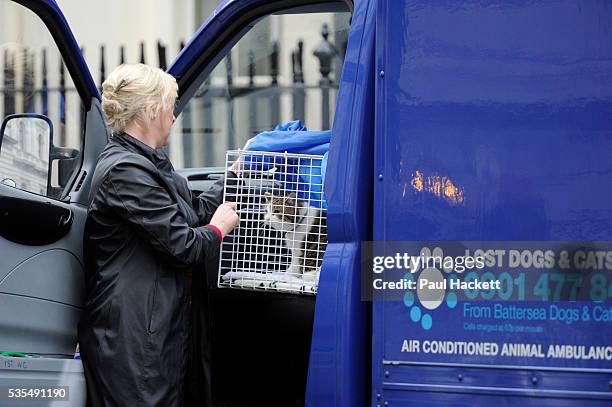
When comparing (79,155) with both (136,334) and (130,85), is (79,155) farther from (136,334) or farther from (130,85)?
(136,334)

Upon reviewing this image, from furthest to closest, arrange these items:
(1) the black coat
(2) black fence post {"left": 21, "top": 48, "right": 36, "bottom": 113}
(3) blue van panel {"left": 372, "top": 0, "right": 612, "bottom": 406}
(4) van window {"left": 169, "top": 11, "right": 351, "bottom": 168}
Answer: (4) van window {"left": 169, "top": 11, "right": 351, "bottom": 168}, (2) black fence post {"left": 21, "top": 48, "right": 36, "bottom": 113}, (1) the black coat, (3) blue van panel {"left": 372, "top": 0, "right": 612, "bottom": 406}

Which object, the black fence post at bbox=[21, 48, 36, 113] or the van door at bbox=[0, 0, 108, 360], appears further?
the black fence post at bbox=[21, 48, 36, 113]

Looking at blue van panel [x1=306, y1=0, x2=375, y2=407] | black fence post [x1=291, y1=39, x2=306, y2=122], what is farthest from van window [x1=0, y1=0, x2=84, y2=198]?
black fence post [x1=291, y1=39, x2=306, y2=122]

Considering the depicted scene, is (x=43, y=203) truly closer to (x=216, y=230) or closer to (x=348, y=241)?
(x=216, y=230)

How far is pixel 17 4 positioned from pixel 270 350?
1.73m

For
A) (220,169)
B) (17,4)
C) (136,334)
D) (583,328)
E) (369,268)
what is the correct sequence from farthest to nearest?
(220,169) → (17,4) → (136,334) → (369,268) → (583,328)

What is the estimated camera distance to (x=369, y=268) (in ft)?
8.82

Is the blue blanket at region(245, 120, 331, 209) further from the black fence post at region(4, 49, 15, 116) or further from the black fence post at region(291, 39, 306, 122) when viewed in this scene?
the black fence post at region(291, 39, 306, 122)

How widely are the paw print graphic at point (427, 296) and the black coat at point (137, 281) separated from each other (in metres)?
0.70

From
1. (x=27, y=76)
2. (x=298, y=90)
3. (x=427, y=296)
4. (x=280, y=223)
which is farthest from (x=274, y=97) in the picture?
(x=427, y=296)

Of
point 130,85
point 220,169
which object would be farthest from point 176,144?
point 130,85

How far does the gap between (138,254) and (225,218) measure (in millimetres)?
295

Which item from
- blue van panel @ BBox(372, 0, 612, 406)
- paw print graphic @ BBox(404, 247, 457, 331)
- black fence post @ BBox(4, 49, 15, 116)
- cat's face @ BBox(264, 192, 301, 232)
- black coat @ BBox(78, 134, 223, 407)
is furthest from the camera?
black fence post @ BBox(4, 49, 15, 116)

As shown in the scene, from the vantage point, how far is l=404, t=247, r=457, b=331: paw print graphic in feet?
8.49
